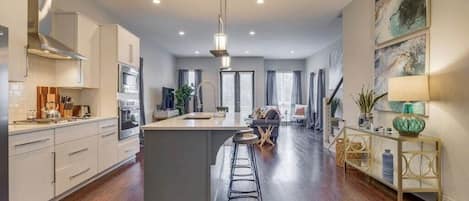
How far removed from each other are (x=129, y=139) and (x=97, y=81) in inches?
45.4

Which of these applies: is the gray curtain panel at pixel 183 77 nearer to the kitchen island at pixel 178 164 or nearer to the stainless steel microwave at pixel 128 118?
the stainless steel microwave at pixel 128 118

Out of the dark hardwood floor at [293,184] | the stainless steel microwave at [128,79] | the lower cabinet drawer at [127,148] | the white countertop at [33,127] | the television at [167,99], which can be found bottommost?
the dark hardwood floor at [293,184]

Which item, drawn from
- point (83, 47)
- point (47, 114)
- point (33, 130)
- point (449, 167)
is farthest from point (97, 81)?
point (449, 167)

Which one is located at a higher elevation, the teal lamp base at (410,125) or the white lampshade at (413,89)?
the white lampshade at (413,89)

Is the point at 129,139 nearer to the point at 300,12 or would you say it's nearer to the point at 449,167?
the point at 300,12

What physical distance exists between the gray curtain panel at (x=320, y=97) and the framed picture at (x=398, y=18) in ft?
20.1

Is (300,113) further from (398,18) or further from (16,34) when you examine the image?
(16,34)

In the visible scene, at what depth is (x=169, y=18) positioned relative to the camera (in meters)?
6.57

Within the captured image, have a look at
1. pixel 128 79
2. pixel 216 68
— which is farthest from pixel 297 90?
pixel 128 79

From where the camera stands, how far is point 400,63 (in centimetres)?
382

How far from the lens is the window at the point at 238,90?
1270 centimetres

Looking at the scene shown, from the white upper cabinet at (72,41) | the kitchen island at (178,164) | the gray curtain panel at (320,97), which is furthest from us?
the gray curtain panel at (320,97)

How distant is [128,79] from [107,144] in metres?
1.32

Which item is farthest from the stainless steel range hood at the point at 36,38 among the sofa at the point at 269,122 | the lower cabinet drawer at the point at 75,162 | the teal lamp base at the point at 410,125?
the sofa at the point at 269,122
